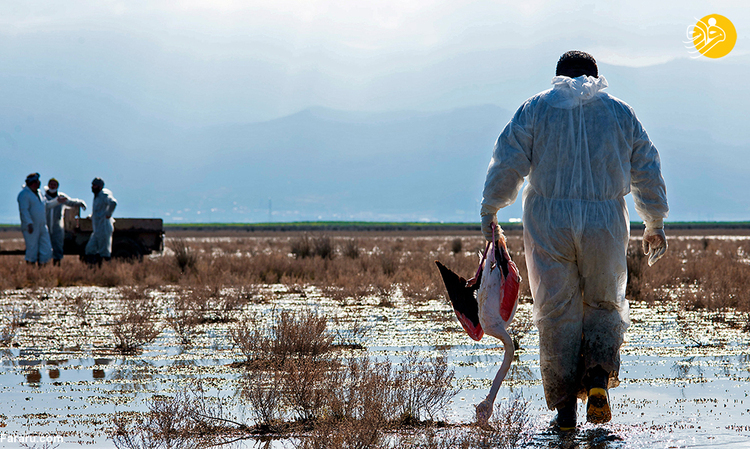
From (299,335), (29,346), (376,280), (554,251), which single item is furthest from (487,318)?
(376,280)

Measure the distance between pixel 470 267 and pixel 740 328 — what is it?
8.15 meters

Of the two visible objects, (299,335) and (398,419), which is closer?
(398,419)

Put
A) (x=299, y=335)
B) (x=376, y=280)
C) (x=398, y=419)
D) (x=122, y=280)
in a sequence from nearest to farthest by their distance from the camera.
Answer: (x=398, y=419) < (x=299, y=335) < (x=376, y=280) < (x=122, y=280)

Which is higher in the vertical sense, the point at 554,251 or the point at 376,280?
the point at 554,251

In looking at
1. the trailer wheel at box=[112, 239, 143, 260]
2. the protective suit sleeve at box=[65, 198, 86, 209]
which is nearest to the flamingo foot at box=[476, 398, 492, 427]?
the protective suit sleeve at box=[65, 198, 86, 209]

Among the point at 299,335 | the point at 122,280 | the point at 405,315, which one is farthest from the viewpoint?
the point at 122,280

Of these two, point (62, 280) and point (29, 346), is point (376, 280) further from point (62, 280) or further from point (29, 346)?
point (29, 346)

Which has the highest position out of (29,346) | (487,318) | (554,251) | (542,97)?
(542,97)

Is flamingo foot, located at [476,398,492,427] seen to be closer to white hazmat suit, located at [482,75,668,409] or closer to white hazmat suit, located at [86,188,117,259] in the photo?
white hazmat suit, located at [482,75,668,409]

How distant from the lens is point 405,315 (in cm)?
1078

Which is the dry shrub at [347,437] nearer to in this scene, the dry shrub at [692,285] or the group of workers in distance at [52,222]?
the dry shrub at [692,285]

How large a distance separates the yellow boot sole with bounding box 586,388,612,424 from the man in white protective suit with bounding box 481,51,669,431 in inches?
3.1

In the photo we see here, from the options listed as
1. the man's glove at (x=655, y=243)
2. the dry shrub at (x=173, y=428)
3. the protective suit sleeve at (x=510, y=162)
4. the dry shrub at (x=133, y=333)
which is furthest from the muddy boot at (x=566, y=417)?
the dry shrub at (x=133, y=333)

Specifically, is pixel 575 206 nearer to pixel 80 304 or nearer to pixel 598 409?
pixel 598 409
